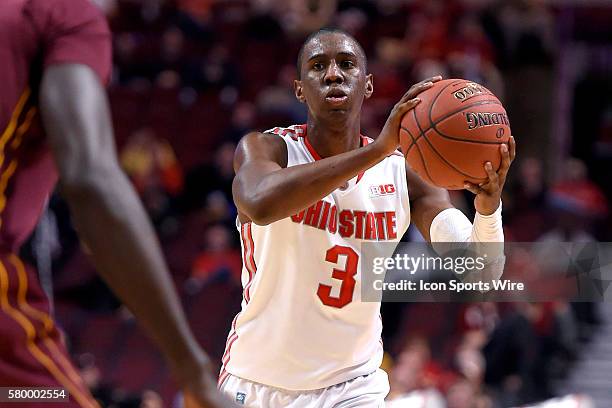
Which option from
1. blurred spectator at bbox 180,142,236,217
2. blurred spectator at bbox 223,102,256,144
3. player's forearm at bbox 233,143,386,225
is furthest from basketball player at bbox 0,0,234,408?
blurred spectator at bbox 223,102,256,144

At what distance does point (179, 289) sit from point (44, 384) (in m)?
8.63

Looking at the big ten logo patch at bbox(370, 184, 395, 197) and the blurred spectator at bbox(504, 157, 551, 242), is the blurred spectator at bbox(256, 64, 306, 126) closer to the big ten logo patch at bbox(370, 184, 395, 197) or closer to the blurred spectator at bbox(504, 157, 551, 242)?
the blurred spectator at bbox(504, 157, 551, 242)

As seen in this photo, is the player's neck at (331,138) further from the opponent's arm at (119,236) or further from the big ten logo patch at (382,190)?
the opponent's arm at (119,236)

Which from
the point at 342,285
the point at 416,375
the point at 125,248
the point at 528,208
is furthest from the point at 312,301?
the point at 528,208

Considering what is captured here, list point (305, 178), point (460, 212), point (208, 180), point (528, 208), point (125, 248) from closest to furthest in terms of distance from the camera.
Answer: point (125, 248) < point (305, 178) < point (460, 212) < point (528, 208) < point (208, 180)

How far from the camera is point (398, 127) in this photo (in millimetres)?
3893

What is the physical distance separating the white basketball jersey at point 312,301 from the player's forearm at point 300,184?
46cm

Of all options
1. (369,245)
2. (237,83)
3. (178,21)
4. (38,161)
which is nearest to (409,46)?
(237,83)

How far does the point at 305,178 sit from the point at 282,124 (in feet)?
29.9

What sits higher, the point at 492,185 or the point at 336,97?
the point at 336,97

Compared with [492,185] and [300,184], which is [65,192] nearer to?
[300,184]

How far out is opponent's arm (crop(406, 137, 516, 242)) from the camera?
4.10 metres

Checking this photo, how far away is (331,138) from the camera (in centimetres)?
465

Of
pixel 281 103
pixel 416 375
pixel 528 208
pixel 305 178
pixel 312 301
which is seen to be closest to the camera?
pixel 305 178
